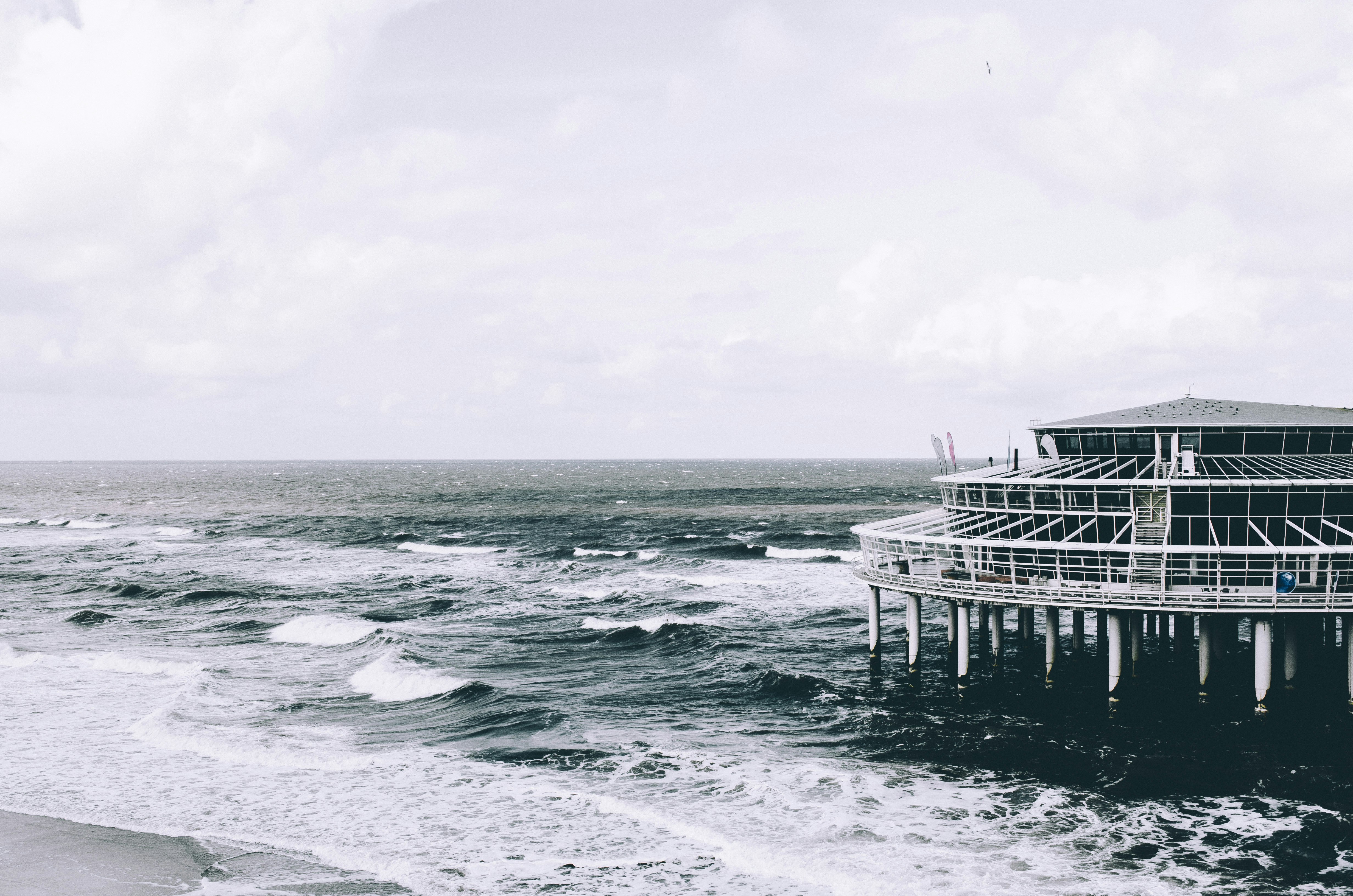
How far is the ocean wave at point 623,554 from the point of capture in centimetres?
8506

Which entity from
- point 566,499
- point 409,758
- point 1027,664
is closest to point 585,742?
point 409,758

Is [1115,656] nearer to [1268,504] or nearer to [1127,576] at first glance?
[1127,576]

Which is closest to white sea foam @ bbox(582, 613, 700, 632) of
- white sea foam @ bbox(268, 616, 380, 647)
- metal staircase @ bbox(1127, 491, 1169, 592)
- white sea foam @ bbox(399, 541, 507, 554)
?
white sea foam @ bbox(268, 616, 380, 647)

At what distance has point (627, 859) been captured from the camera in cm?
2438

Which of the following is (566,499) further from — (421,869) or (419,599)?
(421,869)

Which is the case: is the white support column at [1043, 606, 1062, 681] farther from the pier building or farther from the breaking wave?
the breaking wave

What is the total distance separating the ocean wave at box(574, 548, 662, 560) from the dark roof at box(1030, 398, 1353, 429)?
150 feet

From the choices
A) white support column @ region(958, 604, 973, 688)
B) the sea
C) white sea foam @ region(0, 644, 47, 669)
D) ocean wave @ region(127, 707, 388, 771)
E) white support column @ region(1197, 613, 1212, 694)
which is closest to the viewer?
the sea

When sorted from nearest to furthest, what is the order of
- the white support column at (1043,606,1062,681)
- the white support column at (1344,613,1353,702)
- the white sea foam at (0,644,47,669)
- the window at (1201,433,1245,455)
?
1. the white support column at (1344,613,1353,702)
2. the white support column at (1043,606,1062,681)
3. the window at (1201,433,1245,455)
4. the white sea foam at (0,644,47,669)

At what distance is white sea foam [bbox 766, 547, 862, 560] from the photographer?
82312 millimetres

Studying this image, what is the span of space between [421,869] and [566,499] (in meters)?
139

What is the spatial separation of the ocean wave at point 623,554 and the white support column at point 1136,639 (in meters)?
47.9

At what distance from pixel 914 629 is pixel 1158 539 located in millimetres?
9297

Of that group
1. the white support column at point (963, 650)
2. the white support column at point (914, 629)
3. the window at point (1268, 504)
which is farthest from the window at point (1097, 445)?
the white support column at point (914, 629)
